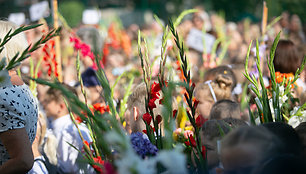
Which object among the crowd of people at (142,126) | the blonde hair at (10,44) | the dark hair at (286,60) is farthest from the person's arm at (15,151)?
the dark hair at (286,60)

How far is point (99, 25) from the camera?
406 inches

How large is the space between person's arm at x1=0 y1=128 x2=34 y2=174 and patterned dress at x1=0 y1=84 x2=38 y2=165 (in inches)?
1.2

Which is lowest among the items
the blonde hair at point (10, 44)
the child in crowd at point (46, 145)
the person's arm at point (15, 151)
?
the child in crowd at point (46, 145)

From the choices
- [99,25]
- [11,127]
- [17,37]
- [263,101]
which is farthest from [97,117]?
[99,25]

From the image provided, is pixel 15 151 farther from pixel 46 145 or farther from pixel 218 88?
pixel 218 88

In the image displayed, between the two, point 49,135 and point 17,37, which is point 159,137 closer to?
point 17,37

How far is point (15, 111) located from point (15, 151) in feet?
0.58

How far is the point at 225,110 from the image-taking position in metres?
3.01

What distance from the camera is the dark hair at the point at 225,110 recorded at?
2.97m

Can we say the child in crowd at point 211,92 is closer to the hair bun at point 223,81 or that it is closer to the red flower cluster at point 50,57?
the hair bun at point 223,81

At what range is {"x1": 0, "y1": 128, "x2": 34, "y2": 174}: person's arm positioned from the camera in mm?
1818

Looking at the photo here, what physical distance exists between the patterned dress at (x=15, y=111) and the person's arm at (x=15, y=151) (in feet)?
0.10

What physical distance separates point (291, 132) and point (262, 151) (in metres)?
0.47

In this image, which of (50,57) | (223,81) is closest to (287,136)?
(223,81)
